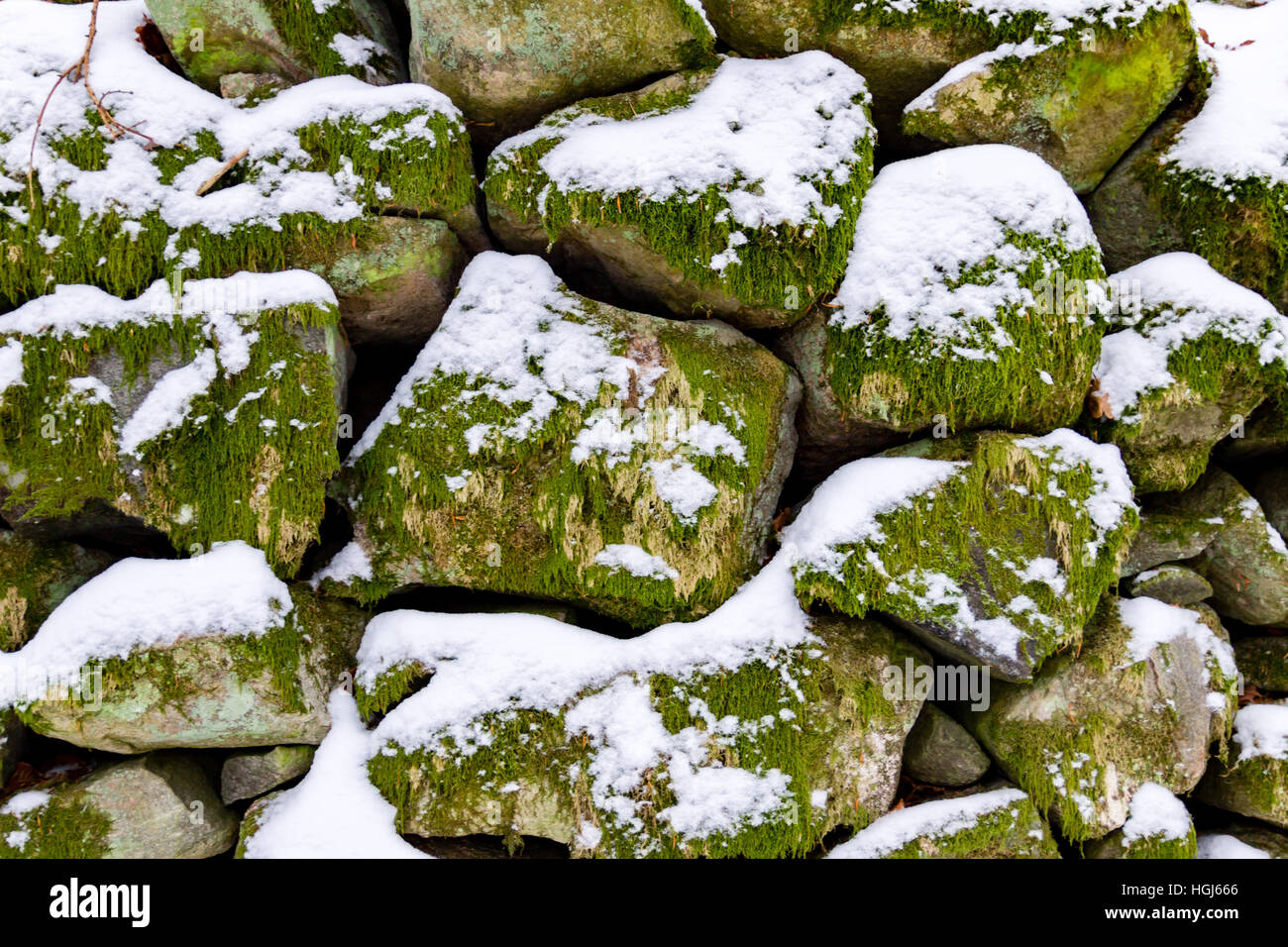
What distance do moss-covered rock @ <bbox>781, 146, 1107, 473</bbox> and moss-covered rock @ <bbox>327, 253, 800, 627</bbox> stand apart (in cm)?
57

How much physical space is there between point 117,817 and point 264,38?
388 cm

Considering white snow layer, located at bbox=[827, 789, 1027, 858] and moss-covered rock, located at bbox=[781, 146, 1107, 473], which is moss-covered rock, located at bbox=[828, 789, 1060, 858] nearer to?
white snow layer, located at bbox=[827, 789, 1027, 858]

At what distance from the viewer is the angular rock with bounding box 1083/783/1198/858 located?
3697 mm

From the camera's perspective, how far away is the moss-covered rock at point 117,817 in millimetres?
3393

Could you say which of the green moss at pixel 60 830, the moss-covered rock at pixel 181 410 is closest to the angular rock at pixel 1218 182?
the moss-covered rock at pixel 181 410

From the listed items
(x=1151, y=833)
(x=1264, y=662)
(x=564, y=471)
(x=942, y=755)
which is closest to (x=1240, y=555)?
(x=1264, y=662)

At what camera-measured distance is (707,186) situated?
3830mm

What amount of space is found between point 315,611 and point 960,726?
325 centimetres

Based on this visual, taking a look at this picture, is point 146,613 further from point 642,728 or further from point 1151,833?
point 1151,833

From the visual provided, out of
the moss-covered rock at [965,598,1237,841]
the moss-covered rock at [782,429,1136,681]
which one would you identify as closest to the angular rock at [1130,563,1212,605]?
the moss-covered rock at [965,598,1237,841]

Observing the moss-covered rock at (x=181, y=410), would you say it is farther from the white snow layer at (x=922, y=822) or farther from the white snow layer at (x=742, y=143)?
the white snow layer at (x=922, y=822)

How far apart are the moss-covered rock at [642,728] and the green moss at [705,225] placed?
1.55 metres
